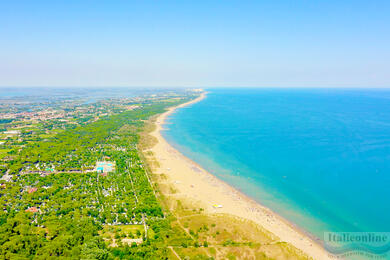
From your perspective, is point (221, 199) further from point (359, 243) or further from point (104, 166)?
point (104, 166)

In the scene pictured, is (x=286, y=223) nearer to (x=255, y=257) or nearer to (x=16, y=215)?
(x=255, y=257)

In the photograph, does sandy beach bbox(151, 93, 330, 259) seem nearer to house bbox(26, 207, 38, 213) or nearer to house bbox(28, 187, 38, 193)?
house bbox(26, 207, 38, 213)

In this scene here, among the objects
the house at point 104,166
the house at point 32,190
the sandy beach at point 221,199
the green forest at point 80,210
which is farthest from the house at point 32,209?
the sandy beach at point 221,199

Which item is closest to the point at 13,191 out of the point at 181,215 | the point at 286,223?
the point at 181,215

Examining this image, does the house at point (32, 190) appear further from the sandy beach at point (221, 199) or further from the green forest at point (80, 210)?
the sandy beach at point (221, 199)

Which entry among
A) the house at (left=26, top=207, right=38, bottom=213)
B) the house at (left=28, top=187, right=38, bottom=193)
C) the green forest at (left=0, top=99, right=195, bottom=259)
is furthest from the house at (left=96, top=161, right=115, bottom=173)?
the house at (left=26, top=207, right=38, bottom=213)
